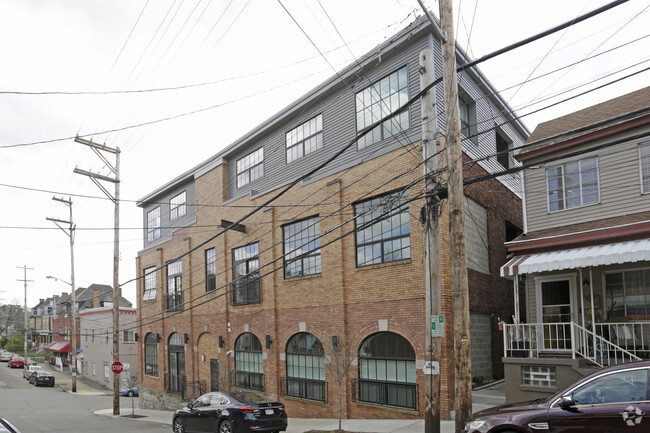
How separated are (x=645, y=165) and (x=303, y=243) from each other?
41.0ft

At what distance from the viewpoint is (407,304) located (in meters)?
17.0

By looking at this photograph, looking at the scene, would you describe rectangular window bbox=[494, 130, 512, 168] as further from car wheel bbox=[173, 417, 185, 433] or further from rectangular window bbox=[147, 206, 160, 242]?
rectangular window bbox=[147, 206, 160, 242]

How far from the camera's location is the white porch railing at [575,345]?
522 inches

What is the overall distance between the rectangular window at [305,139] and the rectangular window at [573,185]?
9102mm

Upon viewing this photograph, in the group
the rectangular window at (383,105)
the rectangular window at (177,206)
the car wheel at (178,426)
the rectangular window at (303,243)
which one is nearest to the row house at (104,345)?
the rectangular window at (177,206)

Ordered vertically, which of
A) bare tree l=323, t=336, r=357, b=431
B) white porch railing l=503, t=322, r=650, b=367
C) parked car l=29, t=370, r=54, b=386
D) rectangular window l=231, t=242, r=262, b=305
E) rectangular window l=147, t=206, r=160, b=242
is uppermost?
rectangular window l=147, t=206, r=160, b=242

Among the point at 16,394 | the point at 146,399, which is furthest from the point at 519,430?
the point at 16,394

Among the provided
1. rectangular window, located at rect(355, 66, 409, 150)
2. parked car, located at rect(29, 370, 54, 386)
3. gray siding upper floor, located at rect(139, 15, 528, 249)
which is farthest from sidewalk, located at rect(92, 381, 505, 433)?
parked car, located at rect(29, 370, 54, 386)

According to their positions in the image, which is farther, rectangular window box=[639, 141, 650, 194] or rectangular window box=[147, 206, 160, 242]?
rectangular window box=[147, 206, 160, 242]

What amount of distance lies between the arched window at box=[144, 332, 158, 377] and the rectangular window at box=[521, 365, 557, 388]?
2542 cm

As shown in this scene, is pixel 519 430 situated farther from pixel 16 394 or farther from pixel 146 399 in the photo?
pixel 16 394

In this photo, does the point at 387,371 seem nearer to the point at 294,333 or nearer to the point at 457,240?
the point at 294,333

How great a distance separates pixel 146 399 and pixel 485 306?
24.6 m

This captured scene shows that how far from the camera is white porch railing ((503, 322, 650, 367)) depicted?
1327cm
